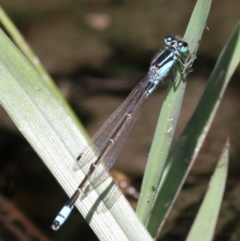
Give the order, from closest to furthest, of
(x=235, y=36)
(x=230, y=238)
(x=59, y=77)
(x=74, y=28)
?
1. (x=235, y=36)
2. (x=230, y=238)
3. (x=59, y=77)
4. (x=74, y=28)

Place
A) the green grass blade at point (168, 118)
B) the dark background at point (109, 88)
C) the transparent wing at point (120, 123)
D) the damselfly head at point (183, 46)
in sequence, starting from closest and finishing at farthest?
the green grass blade at point (168, 118), the damselfly head at point (183, 46), the transparent wing at point (120, 123), the dark background at point (109, 88)

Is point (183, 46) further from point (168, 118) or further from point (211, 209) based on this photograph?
point (211, 209)

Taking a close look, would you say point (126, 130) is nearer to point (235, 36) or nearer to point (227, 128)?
point (235, 36)

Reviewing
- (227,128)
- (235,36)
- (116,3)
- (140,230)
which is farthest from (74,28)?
(140,230)

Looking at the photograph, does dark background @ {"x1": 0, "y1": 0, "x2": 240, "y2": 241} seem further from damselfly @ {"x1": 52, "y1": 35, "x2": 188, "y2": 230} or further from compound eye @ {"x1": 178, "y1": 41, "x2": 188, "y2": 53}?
compound eye @ {"x1": 178, "y1": 41, "x2": 188, "y2": 53}

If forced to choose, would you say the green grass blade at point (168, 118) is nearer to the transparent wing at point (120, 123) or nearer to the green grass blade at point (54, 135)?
the green grass blade at point (54, 135)

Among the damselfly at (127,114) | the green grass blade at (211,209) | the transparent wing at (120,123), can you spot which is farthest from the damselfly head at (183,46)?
the green grass blade at (211,209)

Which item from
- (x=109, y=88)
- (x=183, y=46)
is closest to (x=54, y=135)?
(x=183, y=46)
